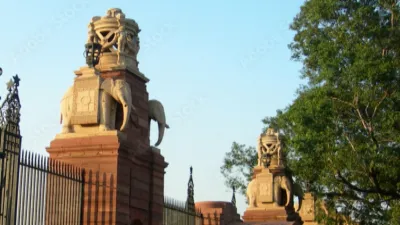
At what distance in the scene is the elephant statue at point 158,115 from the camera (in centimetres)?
1466

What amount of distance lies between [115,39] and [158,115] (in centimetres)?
187

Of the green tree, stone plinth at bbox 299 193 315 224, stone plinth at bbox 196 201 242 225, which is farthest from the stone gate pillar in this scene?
stone plinth at bbox 299 193 315 224

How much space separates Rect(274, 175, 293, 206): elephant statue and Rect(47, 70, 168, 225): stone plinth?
32.0 ft

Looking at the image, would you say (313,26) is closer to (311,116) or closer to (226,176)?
(311,116)

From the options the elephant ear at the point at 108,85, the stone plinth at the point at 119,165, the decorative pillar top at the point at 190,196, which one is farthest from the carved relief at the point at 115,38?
the decorative pillar top at the point at 190,196

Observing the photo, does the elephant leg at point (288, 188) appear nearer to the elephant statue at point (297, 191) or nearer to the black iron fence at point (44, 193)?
the elephant statue at point (297, 191)

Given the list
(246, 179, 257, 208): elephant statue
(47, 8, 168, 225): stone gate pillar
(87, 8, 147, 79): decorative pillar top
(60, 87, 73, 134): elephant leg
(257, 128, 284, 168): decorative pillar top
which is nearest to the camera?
(47, 8, 168, 225): stone gate pillar

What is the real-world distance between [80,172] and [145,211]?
2021 millimetres

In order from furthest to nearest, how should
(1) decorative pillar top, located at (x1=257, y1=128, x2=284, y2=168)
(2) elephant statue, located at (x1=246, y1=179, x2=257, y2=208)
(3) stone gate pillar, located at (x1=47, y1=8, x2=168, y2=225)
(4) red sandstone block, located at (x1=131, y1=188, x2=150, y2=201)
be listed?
(1) decorative pillar top, located at (x1=257, y1=128, x2=284, y2=168), (2) elephant statue, located at (x1=246, y1=179, x2=257, y2=208), (4) red sandstone block, located at (x1=131, y1=188, x2=150, y2=201), (3) stone gate pillar, located at (x1=47, y1=8, x2=168, y2=225)

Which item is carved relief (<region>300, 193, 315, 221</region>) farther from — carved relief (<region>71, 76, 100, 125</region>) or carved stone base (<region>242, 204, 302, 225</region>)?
carved relief (<region>71, 76, 100, 125</region>)

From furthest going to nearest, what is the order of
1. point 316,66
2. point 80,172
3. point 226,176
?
point 226,176 < point 316,66 < point 80,172

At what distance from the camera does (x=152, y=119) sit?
14.7 m

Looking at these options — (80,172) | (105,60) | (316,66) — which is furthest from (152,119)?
(316,66)

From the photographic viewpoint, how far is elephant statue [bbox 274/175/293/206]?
77.3 ft
